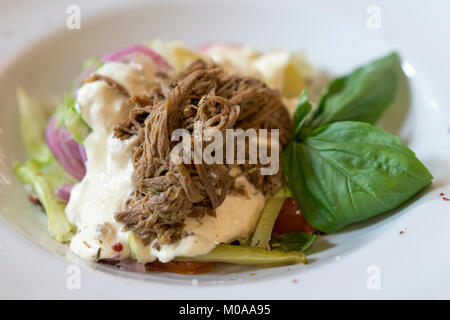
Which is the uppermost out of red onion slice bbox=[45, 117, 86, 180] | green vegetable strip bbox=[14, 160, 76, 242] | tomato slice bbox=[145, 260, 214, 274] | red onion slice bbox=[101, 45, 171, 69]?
red onion slice bbox=[101, 45, 171, 69]

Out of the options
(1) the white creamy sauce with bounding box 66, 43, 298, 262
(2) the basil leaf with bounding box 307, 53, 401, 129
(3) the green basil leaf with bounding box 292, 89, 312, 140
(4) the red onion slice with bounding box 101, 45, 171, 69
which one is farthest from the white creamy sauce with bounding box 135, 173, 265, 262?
(4) the red onion slice with bounding box 101, 45, 171, 69

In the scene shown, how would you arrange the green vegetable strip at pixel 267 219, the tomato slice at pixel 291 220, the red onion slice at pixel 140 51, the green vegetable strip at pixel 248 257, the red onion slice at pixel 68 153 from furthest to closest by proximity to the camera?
the red onion slice at pixel 140 51 < the red onion slice at pixel 68 153 < the tomato slice at pixel 291 220 < the green vegetable strip at pixel 267 219 < the green vegetable strip at pixel 248 257

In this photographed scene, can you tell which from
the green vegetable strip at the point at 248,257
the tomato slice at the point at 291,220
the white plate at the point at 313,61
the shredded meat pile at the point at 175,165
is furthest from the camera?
the tomato slice at the point at 291,220

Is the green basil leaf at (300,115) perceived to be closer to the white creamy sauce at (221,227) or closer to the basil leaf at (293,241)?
the white creamy sauce at (221,227)

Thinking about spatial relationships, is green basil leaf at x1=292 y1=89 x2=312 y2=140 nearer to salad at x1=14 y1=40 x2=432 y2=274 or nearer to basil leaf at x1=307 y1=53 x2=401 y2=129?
salad at x1=14 y1=40 x2=432 y2=274

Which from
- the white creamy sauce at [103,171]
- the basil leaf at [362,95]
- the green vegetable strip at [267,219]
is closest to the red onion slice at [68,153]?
the white creamy sauce at [103,171]

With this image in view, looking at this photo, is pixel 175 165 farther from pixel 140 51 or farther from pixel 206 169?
pixel 140 51

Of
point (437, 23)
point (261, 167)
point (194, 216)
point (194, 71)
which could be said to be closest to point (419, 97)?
point (437, 23)

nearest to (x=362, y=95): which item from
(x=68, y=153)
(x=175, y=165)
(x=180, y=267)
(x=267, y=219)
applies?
(x=267, y=219)
